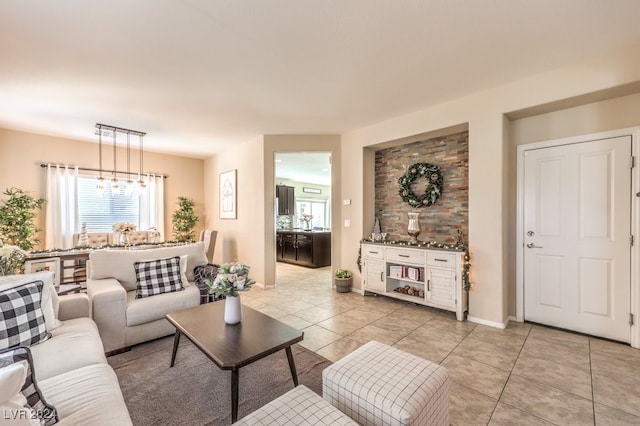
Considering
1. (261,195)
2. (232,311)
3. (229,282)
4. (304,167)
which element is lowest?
(232,311)

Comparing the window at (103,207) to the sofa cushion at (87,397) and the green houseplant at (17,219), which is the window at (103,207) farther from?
the sofa cushion at (87,397)

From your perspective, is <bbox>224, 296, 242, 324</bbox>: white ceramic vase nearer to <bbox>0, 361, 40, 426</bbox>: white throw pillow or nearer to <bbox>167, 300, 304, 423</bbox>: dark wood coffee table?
<bbox>167, 300, 304, 423</bbox>: dark wood coffee table

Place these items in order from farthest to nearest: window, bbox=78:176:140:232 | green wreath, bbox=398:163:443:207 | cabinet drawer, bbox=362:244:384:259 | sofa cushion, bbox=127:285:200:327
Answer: window, bbox=78:176:140:232 < cabinet drawer, bbox=362:244:384:259 < green wreath, bbox=398:163:443:207 < sofa cushion, bbox=127:285:200:327

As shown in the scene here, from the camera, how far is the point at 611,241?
9.38 feet

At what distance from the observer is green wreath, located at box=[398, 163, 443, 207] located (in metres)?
4.18

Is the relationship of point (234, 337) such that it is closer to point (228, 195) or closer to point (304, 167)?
point (228, 195)

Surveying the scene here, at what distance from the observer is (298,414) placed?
1.27m

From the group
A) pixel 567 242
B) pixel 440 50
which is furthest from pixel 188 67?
pixel 567 242

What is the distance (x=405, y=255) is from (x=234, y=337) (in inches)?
107

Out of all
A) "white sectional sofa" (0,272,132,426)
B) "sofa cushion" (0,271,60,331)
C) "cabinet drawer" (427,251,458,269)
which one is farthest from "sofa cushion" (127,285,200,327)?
"cabinet drawer" (427,251,458,269)

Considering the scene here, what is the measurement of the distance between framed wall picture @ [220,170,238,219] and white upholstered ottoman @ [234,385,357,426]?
4.95 metres

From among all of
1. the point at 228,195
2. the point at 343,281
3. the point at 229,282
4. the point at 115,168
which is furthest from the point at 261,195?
the point at 115,168

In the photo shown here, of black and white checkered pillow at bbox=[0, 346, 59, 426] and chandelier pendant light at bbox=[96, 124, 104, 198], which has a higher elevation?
chandelier pendant light at bbox=[96, 124, 104, 198]

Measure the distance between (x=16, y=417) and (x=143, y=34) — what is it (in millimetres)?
2542
